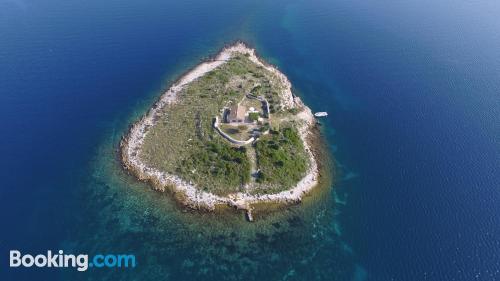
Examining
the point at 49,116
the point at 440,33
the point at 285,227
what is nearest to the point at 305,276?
the point at 285,227

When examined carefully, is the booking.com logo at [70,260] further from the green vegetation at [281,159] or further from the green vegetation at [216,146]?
the green vegetation at [281,159]

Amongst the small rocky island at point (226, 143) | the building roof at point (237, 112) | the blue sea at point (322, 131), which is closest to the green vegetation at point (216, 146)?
the small rocky island at point (226, 143)

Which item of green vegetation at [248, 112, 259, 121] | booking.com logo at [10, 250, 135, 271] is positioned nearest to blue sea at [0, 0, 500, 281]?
booking.com logo at [10, 250, 135, 271]

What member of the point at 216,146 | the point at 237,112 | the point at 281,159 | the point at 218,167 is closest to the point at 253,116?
the point at 237,112

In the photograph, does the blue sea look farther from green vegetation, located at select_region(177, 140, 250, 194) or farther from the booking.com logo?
green vegetation, located at select_region(177, 140, 250, 194)

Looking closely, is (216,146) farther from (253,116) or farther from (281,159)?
(281,159)

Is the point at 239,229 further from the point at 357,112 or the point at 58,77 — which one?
the point at 58,77
